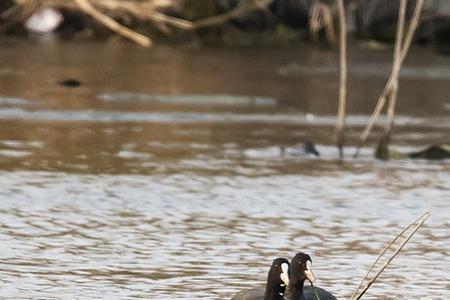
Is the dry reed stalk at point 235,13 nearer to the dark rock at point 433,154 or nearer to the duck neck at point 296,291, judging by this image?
the dark rock at point 433,154

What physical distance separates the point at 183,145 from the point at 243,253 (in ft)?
21.1

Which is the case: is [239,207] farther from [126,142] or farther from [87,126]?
[87,126]

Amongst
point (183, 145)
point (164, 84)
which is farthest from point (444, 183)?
point (164, 84)

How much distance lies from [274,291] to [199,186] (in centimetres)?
623

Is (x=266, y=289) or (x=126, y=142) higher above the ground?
(x=266, y=289)

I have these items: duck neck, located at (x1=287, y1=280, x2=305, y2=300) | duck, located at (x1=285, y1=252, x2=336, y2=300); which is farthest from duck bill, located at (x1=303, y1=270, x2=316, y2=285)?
duck neck, located at (x1=287, y1=280, x2=305, y2=300)

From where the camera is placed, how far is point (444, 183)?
1634 cm

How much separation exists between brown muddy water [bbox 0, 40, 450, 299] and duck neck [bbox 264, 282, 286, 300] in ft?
4.01

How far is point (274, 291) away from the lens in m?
9.58

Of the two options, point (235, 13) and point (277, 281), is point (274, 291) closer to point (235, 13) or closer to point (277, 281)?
point (277, 281)

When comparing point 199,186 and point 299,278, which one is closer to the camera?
point 299,278

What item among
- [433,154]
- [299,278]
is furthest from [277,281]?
[433,154]

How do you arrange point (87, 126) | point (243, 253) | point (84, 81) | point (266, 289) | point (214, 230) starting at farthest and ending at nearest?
point (84, 81)
point (87, 126)
point (214, 230)
point (243, 253)
point (266, 289)

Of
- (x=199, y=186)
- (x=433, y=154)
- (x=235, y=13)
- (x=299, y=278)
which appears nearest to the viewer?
(x=299, y=278)
